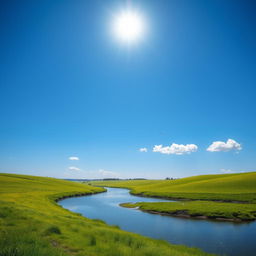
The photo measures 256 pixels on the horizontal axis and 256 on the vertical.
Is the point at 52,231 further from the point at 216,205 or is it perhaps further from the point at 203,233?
the point at 216,205

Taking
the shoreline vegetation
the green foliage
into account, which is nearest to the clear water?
the shoreline vegetation

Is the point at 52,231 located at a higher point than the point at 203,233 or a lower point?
higher

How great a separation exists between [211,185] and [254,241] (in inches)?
2066

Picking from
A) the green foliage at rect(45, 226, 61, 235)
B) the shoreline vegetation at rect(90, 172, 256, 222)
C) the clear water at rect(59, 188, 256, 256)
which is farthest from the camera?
the shoreline vegetation at rect(90, 172, 256, 222)

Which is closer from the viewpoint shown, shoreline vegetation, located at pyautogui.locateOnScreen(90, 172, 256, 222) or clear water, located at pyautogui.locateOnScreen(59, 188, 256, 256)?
clear water, located at pyautogui.locateOnScreen(59, 188, 256, 256)

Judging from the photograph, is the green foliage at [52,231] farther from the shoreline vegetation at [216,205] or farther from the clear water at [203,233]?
the shoreline vegetation at [216,205]

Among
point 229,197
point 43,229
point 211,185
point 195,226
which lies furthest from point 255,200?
point 43,229

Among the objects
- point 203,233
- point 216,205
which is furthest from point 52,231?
point 216,205

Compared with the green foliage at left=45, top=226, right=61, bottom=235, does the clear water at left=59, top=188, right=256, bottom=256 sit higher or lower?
lower

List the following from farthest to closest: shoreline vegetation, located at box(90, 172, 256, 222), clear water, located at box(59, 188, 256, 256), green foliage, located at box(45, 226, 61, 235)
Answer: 1. shoreline vegetation, located at box(90, 172, 256, 222)
2. clear water, located at box(59, 188, 256, 256)
3. green foliage, located at box(45, 226, 61, 235)

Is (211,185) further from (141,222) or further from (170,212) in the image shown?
(141,222)

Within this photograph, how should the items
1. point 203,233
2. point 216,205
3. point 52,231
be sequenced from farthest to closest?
point 216,205
point 203,233
point 52,231

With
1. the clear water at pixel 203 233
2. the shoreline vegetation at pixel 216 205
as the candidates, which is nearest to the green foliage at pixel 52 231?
the clear water at pixel 203 233

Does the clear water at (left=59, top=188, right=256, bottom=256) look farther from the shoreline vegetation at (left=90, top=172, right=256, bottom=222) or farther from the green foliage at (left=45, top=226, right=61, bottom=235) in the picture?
the green foliage at (left=45, top=226, right=61, bottom=235)
